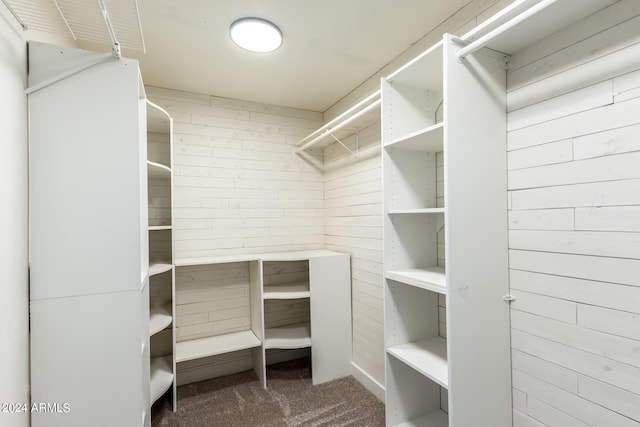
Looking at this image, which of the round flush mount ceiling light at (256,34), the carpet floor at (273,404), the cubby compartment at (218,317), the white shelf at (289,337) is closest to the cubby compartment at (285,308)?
the white shelf at (289,337)

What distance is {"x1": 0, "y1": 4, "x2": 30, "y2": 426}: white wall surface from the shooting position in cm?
110

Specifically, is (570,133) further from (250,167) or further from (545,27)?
(250,167)

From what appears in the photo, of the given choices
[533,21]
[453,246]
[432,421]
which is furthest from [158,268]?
[533,21]

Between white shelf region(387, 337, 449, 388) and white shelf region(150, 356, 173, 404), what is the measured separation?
5.14 ft

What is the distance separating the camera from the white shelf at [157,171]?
197cm

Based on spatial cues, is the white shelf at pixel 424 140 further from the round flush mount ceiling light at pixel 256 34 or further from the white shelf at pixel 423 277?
the round flush mount ceiling light at pixel 256 34

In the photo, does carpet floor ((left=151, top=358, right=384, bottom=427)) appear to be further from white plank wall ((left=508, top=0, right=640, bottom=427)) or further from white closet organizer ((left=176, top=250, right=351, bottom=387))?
white plank wall ((left=508, top=0, right=640, bottom=427))

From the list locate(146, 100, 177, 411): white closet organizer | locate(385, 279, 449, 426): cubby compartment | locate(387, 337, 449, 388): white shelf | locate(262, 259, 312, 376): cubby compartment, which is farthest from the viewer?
locate(262, 259, 312, 376): cubby compartment

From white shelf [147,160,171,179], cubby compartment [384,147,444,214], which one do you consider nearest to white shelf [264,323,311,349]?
cubby compartment [384,147,444,214]

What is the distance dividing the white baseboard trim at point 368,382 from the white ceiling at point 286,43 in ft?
7.95

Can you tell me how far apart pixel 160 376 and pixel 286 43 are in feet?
8.20

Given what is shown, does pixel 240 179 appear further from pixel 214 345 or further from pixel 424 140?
pixel 424 140

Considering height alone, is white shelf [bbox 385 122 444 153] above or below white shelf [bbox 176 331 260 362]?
above

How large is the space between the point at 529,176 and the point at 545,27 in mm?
625
